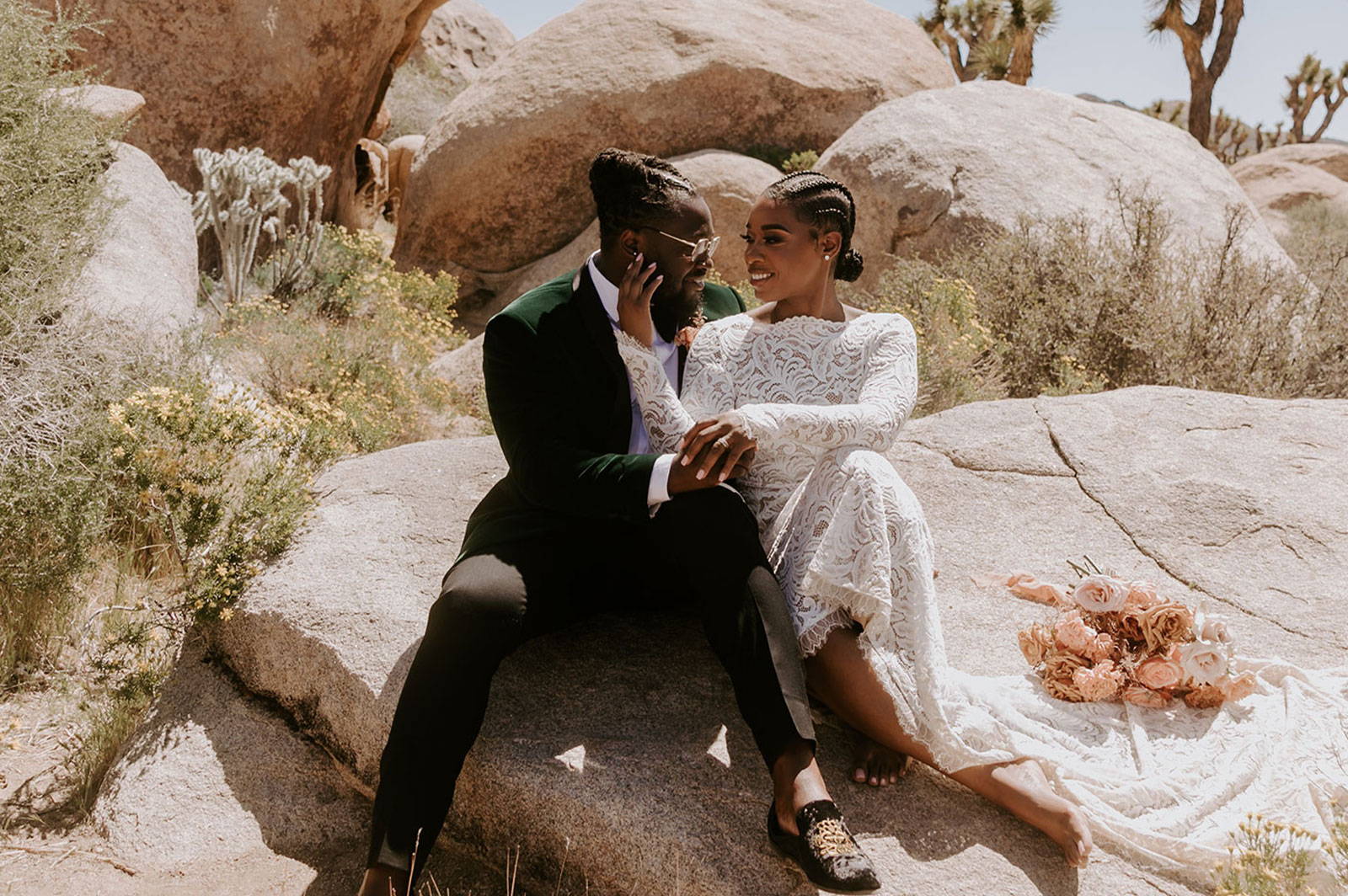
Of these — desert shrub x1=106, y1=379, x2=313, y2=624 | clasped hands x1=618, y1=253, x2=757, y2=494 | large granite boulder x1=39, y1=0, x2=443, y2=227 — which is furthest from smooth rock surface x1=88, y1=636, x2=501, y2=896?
large granite boulder x1=39, y1=0, x2=443, y2=227

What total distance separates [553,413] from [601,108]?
9098 mm

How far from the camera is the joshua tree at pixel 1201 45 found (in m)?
18.2

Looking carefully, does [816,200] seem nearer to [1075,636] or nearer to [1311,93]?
[1075,636]

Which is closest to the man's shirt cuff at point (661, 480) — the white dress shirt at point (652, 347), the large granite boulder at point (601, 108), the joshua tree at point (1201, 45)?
the white dress shirt at point (652, 347)

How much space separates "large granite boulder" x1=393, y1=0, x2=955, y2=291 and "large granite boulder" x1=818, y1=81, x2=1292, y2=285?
101 inches

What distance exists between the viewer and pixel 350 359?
743 centimetres

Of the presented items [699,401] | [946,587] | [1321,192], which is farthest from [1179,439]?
[1321,192]

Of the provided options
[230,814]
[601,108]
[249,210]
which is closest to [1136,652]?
[230,814]

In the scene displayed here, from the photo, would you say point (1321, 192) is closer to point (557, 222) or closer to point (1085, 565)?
point (557, 222)

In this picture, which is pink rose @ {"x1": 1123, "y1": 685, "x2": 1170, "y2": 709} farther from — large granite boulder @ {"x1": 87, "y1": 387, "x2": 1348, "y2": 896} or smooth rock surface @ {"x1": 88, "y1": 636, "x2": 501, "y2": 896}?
smooth rock surface @ {"x1": 88, "y1": 636, "x2": 501, "y2": 896}

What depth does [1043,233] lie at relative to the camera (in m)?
8.31

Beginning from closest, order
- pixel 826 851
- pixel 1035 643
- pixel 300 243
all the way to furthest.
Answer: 1. pixel 826 851
2. pixel 1035 643
3. pixel 300 243

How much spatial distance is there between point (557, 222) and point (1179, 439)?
834 cm

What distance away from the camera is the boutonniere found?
348cm
